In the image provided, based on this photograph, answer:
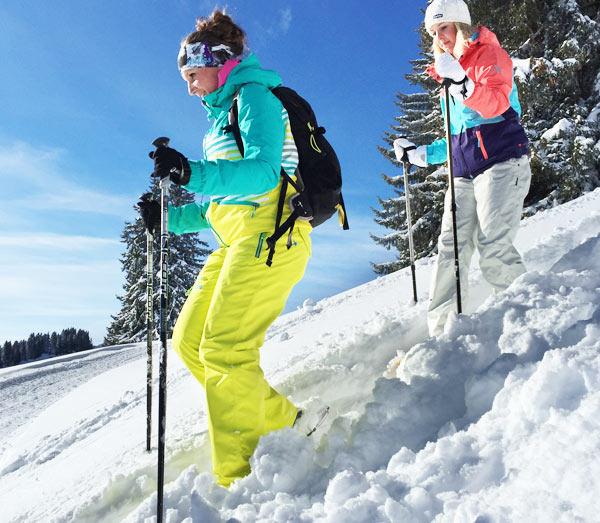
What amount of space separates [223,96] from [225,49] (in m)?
0.33

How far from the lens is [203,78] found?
266 cm

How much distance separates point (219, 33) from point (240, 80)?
0.49 metres

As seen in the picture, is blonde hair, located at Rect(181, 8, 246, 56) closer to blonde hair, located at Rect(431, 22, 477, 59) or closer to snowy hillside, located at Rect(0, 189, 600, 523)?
blonde hair, located at Rect(431, 22, 477, 59)

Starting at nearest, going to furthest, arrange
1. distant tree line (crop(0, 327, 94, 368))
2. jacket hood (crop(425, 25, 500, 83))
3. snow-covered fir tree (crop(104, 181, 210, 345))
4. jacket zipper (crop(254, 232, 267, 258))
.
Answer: jacket zipper (crop(254, 232, 267, 258))
jacket hood (crop(425, 25, 500, 83))
snow-covered fir tree (crop(104, 181, 210, 345))
distant tree line (crop(0, 327, 94, 368))

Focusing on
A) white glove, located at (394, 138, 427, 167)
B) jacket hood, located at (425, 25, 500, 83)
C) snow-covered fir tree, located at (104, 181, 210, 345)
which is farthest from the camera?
snow-covered fir tree, located at (104, 181, 210, 345)

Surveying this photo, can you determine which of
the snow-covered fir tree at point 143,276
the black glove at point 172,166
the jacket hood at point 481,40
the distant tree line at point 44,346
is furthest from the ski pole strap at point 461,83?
the distant tree line at point 44,346

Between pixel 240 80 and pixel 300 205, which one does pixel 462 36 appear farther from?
pixel 300 205

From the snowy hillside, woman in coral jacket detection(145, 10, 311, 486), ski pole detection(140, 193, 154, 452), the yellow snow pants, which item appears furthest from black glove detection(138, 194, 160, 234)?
the snowy hillside

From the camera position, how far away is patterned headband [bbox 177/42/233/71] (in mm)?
2645

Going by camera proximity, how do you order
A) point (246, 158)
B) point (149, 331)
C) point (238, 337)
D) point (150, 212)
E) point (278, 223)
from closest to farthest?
point (246, 158) < point (238, 337) < point (278, 223) < point (150, 212) < point (149, 331)

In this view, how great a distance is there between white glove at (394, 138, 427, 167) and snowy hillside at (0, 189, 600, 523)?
1428 millimetres

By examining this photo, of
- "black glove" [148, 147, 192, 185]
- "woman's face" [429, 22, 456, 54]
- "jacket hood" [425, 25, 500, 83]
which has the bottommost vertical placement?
"black glove" [148, 147, 192, 185]

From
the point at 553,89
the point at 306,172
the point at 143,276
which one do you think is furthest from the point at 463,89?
the point at 143,276

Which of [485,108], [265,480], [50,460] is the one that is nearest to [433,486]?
[265,480]
